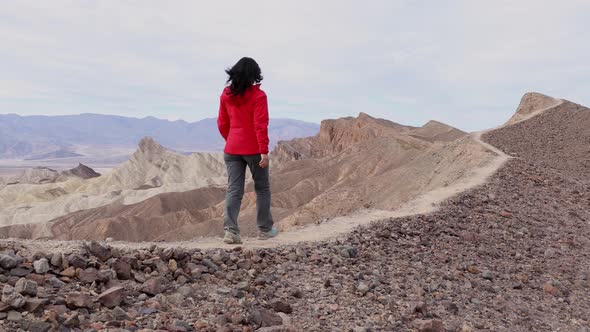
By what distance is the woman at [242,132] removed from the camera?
19.0 ft

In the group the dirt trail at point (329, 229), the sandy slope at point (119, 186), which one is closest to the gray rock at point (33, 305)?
the dirt trail at point (329, 229)

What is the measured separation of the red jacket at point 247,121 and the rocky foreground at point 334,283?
1.14 m

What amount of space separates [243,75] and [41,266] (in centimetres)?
275

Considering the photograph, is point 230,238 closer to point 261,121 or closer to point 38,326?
point 261,121

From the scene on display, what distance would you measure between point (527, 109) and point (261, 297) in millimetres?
26692

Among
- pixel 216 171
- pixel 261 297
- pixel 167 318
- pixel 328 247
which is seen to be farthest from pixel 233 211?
pixel 216 171

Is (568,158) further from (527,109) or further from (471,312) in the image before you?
(471,312)

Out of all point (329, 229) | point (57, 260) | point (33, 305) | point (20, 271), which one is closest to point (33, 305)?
point (33, 305)

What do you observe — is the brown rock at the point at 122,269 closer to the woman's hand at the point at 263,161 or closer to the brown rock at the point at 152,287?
the brown rock at the point at 152,287

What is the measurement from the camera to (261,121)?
5785mm

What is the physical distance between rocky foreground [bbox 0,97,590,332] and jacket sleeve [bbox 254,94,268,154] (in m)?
1.12

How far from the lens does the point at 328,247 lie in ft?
19.9

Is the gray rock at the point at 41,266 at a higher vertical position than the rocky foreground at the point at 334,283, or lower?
higher

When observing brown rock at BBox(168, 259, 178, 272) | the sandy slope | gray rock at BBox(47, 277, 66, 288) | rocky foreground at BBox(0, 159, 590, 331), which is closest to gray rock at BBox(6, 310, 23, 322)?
rocky foreground at BBox(0, 159, 590, 331)
